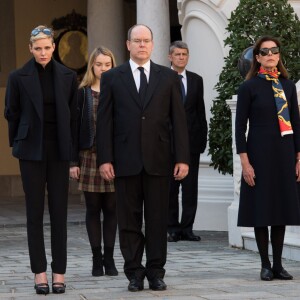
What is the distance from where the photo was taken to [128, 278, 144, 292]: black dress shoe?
841 cm

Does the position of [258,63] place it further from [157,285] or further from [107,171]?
[157,285]

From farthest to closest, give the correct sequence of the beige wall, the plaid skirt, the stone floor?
the beige wall
the plaid skirt
the stone floor

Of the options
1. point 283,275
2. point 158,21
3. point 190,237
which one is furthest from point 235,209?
point 158,21

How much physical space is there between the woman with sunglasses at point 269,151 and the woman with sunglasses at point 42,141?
142cm

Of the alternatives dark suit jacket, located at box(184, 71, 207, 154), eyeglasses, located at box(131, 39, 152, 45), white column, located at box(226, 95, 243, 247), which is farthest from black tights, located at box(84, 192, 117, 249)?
dark suit jacket, located at box(184, 71, 207, 154)

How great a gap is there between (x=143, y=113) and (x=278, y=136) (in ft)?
3.97

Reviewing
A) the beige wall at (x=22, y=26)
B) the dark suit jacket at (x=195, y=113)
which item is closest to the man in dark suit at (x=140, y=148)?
the dark suit jacket at (x=195, y=113)

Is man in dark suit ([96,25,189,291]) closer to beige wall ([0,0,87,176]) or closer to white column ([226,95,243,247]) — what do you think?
→ white column ([226,95,243,247])

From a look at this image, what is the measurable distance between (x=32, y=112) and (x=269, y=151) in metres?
1.82

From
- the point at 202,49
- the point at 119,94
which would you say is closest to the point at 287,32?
the point at 202,49

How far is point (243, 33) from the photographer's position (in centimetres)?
1257

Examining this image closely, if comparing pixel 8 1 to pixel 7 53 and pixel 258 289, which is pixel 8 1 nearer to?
pixel 7 53

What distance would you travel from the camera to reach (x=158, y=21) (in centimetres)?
1573

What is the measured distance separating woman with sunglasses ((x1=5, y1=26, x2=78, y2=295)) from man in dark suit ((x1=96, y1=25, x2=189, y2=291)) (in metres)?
0.28
